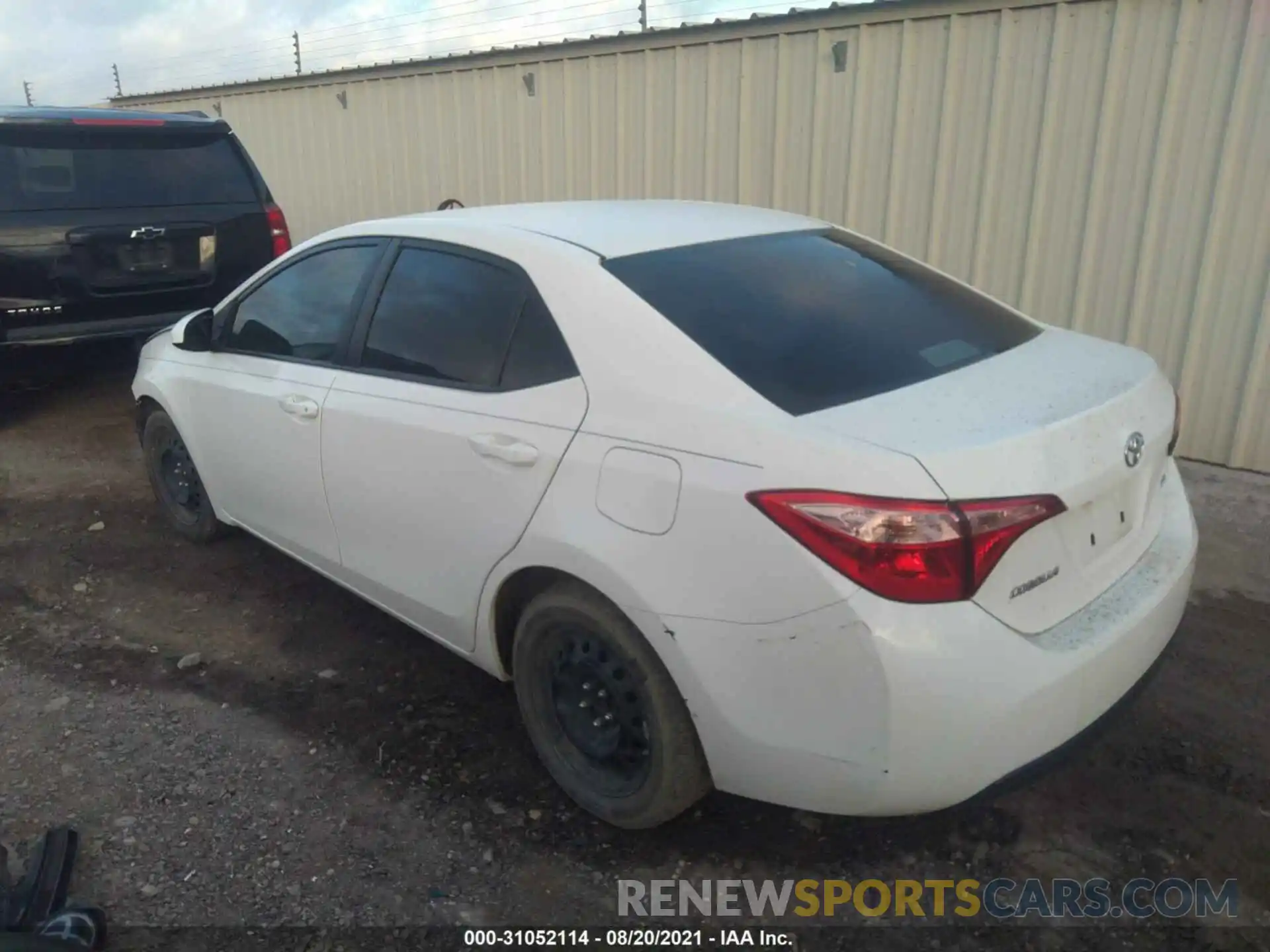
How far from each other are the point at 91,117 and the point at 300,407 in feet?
12.2

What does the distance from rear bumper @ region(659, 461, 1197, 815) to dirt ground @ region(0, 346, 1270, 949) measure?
0.30m

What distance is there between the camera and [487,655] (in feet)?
9.77

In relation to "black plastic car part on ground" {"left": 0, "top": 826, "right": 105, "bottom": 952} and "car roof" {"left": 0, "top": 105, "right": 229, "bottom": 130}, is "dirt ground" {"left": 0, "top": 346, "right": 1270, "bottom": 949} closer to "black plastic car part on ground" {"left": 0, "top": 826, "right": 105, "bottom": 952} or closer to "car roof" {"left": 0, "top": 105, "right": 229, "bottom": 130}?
"black plastic car part on ground" {"left": 0, "top": 826, "right": 105, "bottom": 952}

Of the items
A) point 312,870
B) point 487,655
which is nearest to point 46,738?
point 312,870

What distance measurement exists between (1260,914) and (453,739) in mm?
2258

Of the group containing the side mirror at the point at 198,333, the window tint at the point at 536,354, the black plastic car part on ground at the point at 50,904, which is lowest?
the black plastic car part on ground at the point at 50,904

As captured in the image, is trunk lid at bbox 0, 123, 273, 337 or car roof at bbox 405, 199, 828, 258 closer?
car roof at bbox 405, 199, 828, 258

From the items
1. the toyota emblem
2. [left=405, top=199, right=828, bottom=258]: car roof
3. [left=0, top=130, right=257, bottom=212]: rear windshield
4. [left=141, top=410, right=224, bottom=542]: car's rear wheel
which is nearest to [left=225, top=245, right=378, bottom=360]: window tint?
[left=405, top=199, right=828, bottom=258]: car roof

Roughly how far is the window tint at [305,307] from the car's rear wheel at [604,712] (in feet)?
4.53

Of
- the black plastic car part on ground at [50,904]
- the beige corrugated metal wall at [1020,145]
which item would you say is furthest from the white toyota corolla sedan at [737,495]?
the beige corrugated metal wall at [1020,145]

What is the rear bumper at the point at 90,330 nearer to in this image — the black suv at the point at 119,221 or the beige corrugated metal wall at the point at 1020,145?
the black suv at the point at 119,221

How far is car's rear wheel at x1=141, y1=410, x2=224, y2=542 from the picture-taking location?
14.9 ft

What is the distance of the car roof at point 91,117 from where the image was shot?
5685 mm

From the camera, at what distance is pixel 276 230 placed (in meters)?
6.66
